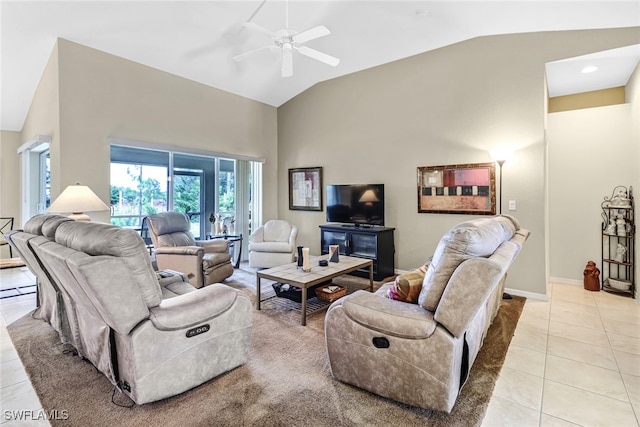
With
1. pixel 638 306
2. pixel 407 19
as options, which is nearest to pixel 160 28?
pixel 407 19

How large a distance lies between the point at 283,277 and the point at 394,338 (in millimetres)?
1625

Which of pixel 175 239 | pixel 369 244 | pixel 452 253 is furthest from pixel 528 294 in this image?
pixel 175 239

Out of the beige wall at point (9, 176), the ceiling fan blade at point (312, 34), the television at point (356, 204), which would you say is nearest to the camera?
the ceiling fan blade at point (312, 34)

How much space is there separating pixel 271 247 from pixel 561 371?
12.9ft

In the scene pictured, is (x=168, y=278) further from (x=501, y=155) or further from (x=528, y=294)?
(x=528, y=294)

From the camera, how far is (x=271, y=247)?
17.4ft

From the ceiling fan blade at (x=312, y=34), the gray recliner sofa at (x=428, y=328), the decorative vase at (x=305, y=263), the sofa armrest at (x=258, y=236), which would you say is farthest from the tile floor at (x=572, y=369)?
the sofa armrest at (x=258, y=236)

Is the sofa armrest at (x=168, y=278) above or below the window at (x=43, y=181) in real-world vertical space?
below

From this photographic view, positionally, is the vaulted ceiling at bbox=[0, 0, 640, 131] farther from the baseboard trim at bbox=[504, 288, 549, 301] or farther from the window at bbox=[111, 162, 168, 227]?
the baseboard trim at bbox=[504, 288, 549, 301]

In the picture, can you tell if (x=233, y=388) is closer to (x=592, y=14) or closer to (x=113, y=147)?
(x=113, y=147)

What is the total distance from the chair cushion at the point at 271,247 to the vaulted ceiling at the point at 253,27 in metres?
2.86

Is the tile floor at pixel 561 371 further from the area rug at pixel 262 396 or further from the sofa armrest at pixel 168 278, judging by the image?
the sofa armrest at pixel 168 278

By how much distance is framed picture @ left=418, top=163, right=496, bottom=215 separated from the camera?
171 inches

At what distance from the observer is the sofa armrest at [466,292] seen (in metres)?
1.70
